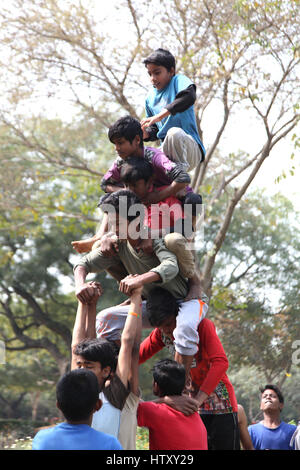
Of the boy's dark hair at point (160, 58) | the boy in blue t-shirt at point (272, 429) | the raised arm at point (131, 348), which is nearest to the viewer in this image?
the raised arm at point (131, 348)

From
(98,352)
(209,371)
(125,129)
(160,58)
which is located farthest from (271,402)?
(160,58)

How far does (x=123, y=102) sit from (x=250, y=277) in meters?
9.53

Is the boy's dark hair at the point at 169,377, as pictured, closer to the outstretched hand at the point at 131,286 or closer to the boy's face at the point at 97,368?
the boy's face at the point at 97,368

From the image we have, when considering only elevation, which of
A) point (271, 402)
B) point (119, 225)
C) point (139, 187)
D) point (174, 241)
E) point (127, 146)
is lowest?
point (271, 402)

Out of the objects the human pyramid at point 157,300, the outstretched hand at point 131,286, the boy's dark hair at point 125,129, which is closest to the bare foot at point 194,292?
the human pyramid at point 157,300

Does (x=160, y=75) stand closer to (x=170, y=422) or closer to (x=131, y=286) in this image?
(x=131, y=286)

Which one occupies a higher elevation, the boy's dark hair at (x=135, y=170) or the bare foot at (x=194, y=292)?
the boy's dark hair at (x=135, y=170)

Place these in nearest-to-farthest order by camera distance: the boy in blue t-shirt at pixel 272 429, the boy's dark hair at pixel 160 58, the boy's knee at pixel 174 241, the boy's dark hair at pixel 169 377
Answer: the boy's dark hair at pixel 169 377
the boy's knee at pixel 174 241
the boy's dark hair at pixel 160 58
the boy in blue t-shirt at pixel 272 429

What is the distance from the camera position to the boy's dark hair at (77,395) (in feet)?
9.16

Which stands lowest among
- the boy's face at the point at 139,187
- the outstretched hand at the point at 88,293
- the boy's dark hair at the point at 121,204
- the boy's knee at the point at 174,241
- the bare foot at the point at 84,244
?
the outstretched hand at the point at 88,293

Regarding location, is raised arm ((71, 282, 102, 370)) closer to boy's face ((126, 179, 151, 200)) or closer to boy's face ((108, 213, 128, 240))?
boy's face ((108, 213, 128, 240))

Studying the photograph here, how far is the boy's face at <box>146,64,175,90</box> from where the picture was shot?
470 cm

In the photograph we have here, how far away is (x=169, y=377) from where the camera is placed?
11.8 feet

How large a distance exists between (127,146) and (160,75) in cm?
81
